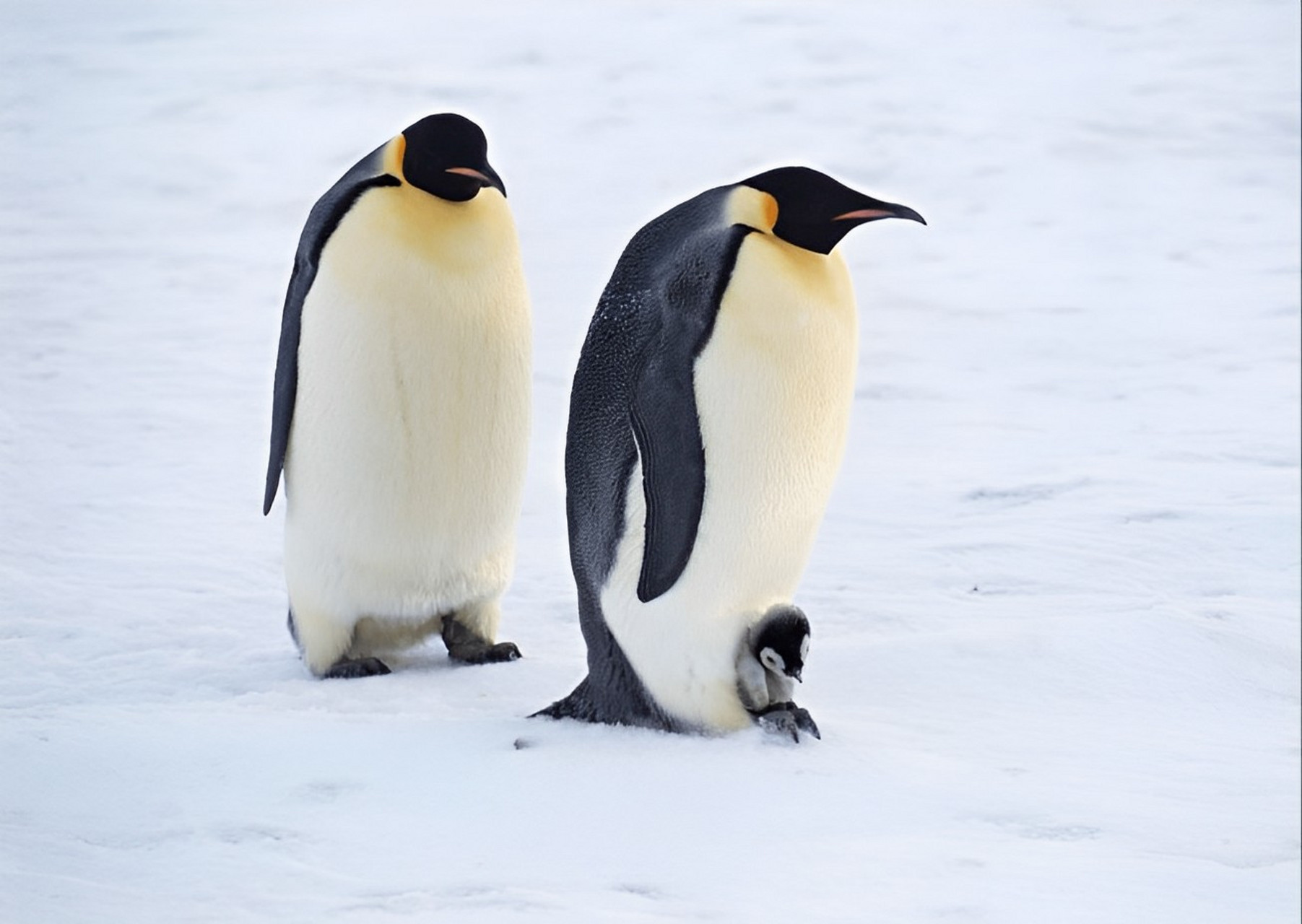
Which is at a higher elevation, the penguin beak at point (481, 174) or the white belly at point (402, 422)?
the penguin beak at point (481, 174)

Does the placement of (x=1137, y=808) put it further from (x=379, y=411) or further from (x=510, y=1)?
(x=510, y=1)

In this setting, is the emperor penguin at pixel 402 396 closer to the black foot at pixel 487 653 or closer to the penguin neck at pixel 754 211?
the black foot at pixel 487 653

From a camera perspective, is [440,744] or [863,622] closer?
[440,744]

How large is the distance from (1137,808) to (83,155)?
162 cm

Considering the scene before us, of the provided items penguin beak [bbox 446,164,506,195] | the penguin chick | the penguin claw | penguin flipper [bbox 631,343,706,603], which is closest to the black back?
penguin flipper [bbox 631,343,706,603]

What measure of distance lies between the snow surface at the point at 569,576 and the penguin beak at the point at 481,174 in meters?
0.43

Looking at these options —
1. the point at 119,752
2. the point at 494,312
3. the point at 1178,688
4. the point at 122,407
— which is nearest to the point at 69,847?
the point at 119,752

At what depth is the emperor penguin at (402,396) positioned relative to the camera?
3207 millimetres

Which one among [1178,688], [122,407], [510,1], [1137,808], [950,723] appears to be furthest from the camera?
[510,1]

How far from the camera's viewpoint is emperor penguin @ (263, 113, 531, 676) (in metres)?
3.21

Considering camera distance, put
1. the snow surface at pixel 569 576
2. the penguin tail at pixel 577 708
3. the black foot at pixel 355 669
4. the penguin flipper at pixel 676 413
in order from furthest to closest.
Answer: the black foot at pixel 355 669, the penguin tail at pixel 577 708, the penguin flipper at pixel 676 413, the snow surface at pixel 569 576

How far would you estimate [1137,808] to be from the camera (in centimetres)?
247

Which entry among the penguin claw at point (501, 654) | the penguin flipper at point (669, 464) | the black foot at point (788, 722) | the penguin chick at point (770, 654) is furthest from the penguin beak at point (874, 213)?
the penguin claw at point (501, 654)

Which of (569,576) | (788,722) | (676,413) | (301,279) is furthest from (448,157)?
(569,576)
